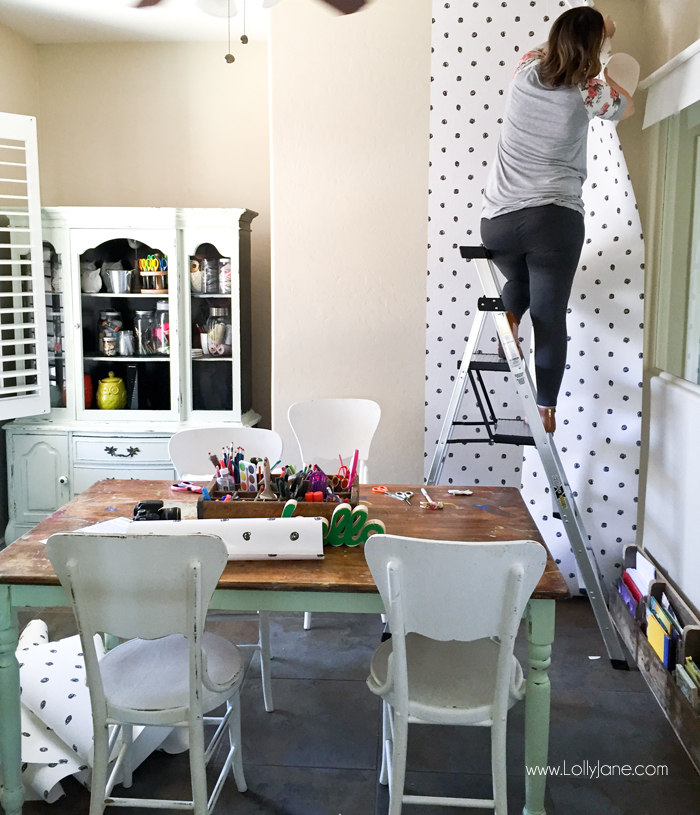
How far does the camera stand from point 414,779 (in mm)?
2156

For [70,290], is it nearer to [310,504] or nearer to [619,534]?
[310,504]

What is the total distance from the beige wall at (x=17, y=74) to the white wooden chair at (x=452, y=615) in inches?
141

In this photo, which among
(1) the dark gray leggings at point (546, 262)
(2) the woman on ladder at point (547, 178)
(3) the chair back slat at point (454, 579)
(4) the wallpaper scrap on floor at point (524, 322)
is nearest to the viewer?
(3) the chair back slat at point (454, 579)

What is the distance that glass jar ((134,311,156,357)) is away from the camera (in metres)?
4.02

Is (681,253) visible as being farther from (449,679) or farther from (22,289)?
(22,289)

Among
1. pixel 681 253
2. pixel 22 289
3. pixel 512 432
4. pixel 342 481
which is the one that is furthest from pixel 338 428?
pixel 22 289

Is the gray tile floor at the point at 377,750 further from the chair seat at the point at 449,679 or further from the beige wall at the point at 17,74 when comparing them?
the beige wall at the point at 17,74

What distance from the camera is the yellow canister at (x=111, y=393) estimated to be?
13.1 feet

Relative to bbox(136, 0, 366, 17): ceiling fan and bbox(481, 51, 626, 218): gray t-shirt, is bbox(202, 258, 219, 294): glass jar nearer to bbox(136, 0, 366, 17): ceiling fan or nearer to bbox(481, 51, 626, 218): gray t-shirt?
bbox(481, 51, 626, 218): gray t-shirt

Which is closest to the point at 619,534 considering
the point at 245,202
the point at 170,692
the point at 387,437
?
the point at 387,437

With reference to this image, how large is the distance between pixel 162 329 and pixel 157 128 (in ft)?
3.95

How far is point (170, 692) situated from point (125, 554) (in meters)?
0.41

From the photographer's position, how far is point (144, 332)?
403 cm

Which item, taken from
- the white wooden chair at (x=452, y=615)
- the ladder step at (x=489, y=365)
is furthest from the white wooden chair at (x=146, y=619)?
the ladder step at (x=489, y=365)
